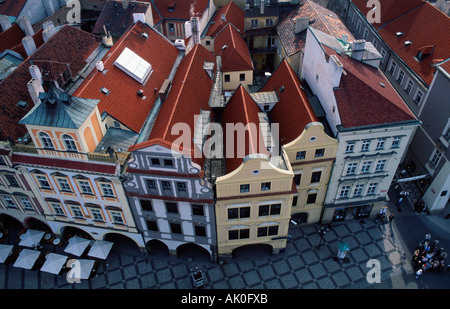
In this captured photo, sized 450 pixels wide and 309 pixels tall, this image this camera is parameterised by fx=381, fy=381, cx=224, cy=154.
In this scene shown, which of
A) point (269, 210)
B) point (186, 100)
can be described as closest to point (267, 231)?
point (269, 210)

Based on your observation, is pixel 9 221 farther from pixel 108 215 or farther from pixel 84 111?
pixel 84 111

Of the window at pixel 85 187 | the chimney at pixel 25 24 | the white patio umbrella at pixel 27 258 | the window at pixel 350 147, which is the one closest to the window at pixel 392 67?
the window at pixel 350 147

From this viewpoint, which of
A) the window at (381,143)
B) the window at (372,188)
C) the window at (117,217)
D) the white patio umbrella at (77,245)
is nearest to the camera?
the window at (381,143)

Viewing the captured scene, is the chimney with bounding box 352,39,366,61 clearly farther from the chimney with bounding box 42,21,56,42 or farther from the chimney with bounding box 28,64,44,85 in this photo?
the chimney with bounding box 42,21,56,42

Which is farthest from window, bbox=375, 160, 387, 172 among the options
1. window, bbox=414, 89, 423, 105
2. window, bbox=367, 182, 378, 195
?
window, bbox=414, 89, 423, 105

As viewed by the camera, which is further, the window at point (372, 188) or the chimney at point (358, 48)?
the window at point (372, 188)

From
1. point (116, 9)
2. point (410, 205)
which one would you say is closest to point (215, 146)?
point (410, 205)

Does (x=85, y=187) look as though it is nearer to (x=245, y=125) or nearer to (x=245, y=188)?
(x=245, y=188)

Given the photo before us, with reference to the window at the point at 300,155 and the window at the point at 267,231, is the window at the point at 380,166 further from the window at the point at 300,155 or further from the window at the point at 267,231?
the window at the point at 267,231
